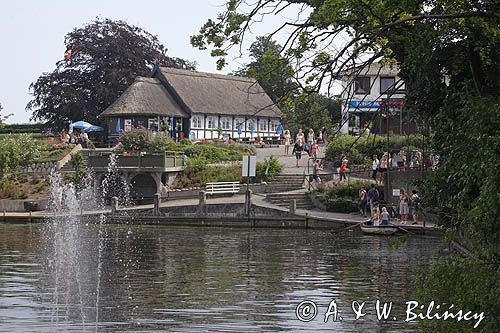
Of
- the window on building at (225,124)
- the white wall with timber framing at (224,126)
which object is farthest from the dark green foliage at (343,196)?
the window on building at (225,124)

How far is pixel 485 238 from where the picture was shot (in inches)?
426

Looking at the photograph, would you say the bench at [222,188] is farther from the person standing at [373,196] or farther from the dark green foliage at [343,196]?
the person standing at [373,196]

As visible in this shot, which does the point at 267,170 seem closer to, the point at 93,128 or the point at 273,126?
the point at 93,128

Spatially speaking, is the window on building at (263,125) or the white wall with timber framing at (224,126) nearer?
A: the white wall with timber framing at (224,126)

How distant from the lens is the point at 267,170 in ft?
175

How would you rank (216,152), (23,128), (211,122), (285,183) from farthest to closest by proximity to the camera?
(23,128), (211,122), (216,152), (285,183)

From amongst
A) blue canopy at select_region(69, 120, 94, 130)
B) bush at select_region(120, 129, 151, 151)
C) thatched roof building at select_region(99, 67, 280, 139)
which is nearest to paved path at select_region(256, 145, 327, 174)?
thatched roof building at select_region(99, 67, 280, 139)

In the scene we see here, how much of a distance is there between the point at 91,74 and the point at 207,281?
57899mm

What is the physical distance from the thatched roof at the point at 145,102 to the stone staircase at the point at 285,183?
19.6 meters

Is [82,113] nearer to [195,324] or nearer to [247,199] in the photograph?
[247,199]

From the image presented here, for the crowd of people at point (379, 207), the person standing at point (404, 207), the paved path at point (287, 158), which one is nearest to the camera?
the crowd of people at point (379, 207)

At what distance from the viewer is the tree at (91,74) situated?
77312 mm

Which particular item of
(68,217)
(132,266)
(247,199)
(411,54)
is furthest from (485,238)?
(68,217)

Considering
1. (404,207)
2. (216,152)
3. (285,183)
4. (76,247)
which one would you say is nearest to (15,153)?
(216,152)
